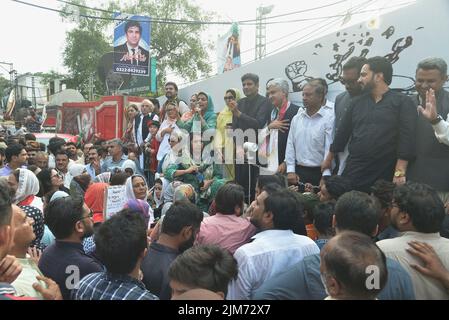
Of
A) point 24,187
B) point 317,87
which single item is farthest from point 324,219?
point 24,187

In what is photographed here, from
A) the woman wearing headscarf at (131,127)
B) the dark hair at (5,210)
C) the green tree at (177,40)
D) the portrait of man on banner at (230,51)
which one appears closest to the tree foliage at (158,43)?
the green tree at (177,40)

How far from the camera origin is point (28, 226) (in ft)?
7.70

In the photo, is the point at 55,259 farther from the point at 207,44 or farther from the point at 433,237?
the point at 207,44

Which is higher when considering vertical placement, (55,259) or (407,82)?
(407,82)

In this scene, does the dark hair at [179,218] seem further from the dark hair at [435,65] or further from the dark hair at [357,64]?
the dark hair at [357,64]

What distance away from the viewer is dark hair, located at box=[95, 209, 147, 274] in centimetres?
204

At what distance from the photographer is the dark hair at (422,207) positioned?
241cm

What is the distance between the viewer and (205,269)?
1.90m

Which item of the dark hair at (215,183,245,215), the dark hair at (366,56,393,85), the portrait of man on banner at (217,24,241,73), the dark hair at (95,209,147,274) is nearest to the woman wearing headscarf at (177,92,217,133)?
the dark hair at (366,56,393,85)

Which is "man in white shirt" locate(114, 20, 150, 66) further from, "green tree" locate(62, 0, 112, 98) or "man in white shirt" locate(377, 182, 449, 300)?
"man in white shirt" locate(377, 182, 449, 300)

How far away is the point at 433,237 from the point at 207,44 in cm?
3373

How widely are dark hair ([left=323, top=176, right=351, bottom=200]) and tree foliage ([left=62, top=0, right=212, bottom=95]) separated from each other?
3056 centimetres

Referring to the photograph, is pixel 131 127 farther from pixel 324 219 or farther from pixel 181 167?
pixel 324 219
